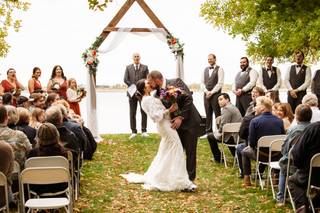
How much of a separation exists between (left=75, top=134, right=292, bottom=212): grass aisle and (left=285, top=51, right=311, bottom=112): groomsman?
2.72 m

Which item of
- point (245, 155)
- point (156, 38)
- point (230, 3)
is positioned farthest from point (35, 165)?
point (230, 3)

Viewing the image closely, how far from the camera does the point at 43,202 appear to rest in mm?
5195

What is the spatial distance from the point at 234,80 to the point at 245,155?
4.52 m

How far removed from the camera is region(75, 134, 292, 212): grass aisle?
6.76 metres

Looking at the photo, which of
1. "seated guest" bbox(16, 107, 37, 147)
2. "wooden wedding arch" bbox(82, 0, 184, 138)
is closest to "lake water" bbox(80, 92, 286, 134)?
"wooden wedding arch" bbox(82, 0, 184, 138)

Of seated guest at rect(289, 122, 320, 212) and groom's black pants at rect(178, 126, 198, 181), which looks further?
groom's black pants at rect(178, 126, 198, 181)

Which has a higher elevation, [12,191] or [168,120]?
[168,120]

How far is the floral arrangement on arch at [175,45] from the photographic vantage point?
504 inches

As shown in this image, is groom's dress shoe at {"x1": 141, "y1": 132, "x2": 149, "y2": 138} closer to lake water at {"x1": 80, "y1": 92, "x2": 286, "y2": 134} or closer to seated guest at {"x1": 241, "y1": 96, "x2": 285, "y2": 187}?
lake water at {"x1": 80, "y1": 92, "x2": 286, "y2": 134}

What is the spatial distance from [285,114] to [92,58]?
18.2ft

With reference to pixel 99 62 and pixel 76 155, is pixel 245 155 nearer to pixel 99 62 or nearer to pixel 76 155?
pixel 76 155

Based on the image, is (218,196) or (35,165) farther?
(218,196)

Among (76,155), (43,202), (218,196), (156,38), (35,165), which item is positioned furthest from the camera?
(156,38)

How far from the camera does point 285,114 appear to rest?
8031 mm
